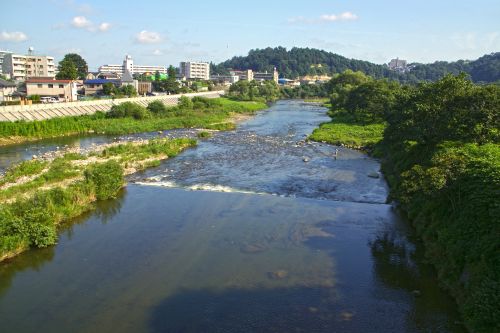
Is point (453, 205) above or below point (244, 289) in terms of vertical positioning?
above

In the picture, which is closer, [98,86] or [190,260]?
[190,260]

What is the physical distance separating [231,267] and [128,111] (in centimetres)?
5079

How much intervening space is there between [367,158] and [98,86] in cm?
6817

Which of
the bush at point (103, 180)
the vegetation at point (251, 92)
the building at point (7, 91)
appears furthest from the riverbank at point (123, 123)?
the vegetation at point (251, 92)

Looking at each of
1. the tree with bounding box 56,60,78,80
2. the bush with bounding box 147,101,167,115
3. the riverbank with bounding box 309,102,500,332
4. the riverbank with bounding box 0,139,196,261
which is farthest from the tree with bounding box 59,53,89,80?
the riverbank with bounding box 309,102,500,332

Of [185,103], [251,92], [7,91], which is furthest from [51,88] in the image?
[251,92]

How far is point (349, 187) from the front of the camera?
102 ft

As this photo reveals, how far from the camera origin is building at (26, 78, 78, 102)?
69938 millimetres

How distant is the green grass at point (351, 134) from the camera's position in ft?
159

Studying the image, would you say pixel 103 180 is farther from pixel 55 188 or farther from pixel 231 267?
pixel 231 267

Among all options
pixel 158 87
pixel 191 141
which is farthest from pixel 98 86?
pixel 191 141

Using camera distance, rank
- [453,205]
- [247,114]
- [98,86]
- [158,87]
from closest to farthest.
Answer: [453,205]
[247,114]
[98,86]
[158,87]

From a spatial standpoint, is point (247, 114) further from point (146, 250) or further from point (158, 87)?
point (146, 250)

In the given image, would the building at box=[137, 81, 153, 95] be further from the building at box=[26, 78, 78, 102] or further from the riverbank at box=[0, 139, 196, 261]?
the riverbank at box=[0, 139, 196, 261]
